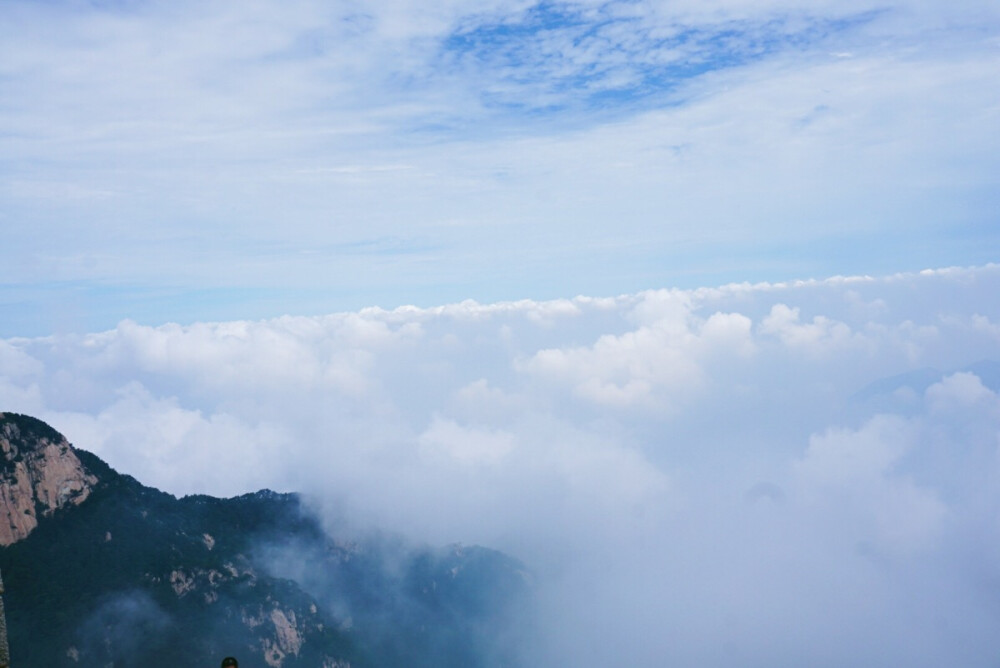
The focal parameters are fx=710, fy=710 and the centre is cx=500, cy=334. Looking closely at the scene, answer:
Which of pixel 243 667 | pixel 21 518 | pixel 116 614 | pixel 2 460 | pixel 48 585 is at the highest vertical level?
pixel 2 460

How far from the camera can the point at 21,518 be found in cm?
19825

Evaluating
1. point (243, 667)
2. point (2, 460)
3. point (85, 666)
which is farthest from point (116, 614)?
point (2, 460)

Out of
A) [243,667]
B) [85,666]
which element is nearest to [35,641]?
[85,666]

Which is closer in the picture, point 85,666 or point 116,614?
point 85,666

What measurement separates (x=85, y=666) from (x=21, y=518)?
48512 millimetres

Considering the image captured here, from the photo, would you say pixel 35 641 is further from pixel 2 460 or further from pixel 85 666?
pixel 2 460

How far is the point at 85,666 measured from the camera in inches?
6969

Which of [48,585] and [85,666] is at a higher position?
[48,585]

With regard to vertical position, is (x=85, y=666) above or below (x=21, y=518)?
below

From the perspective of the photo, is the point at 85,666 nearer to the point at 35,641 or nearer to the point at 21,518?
the point at 35,641

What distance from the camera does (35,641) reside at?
17525 cm

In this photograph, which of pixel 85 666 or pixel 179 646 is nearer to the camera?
pixel 85 666

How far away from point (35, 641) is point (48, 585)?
61.0 ft

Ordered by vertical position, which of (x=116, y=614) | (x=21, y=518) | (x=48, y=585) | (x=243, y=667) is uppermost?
(x=21, y=518)
